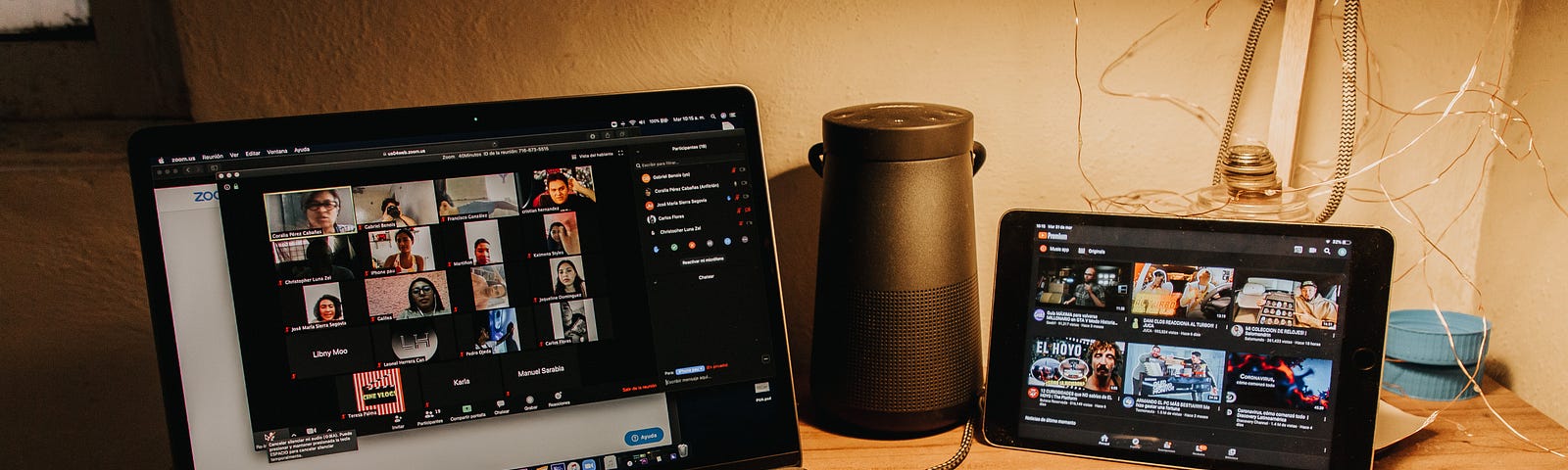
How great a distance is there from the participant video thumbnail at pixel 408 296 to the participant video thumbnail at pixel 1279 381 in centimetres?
61

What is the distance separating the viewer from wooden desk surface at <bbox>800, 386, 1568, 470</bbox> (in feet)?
2.63

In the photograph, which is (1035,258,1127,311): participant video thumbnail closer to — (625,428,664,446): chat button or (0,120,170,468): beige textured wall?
(625,428,664,446): chat button

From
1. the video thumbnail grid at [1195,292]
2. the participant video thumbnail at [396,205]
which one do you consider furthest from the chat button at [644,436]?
the video thumbnail grid at [1195,292]

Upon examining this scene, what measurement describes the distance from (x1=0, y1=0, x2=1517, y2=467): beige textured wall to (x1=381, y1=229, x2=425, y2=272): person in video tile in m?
0.22

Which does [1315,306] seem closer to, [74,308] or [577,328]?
[577,328]

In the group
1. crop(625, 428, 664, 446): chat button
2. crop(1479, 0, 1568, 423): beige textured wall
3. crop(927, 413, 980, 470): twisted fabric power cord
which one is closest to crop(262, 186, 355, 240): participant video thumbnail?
crop(625, 428, 664, 446): chat button

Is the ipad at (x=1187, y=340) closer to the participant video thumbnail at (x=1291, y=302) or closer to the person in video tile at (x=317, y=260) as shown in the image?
the participant video thumbnail at (x=1291, y=302)

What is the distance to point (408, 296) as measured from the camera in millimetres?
710

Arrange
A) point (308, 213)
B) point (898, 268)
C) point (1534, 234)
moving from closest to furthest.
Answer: point (308, 213) < point (898, 268) < point (1534, 234)

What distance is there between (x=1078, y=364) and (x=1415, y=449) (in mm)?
292

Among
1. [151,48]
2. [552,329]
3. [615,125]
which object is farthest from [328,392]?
[151,48]

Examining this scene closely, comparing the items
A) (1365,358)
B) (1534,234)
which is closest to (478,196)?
(1365,358)

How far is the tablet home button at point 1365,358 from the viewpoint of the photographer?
0.76 meters

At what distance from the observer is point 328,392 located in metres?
0.71
